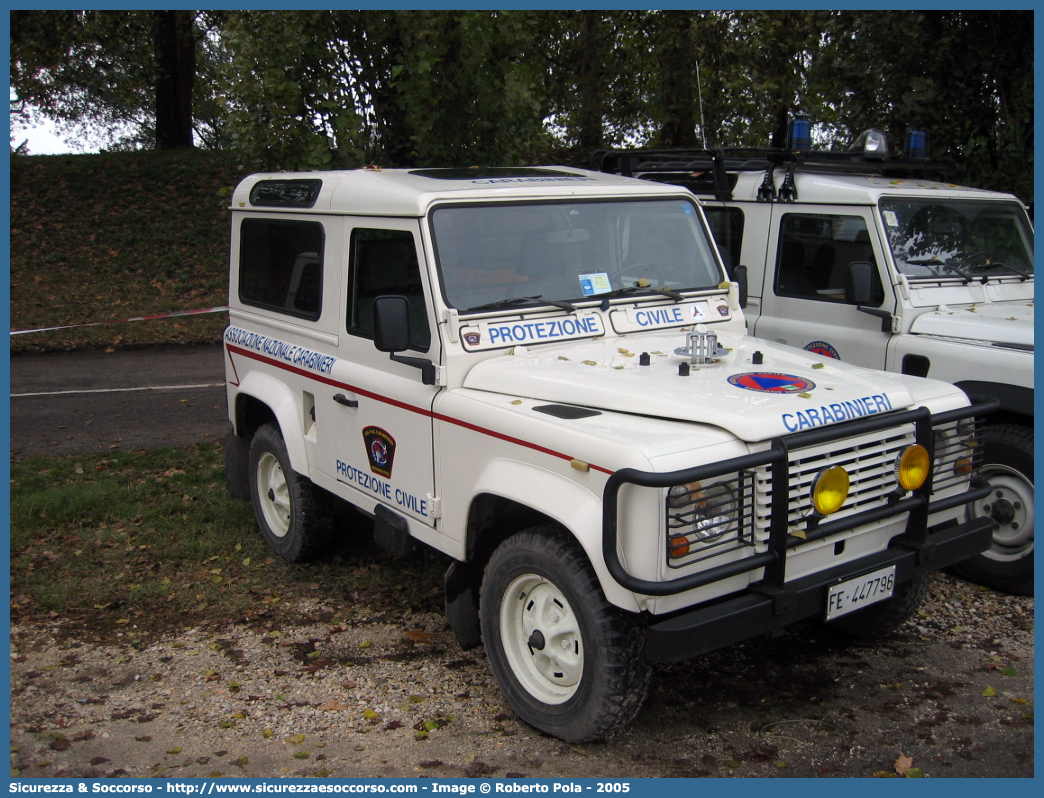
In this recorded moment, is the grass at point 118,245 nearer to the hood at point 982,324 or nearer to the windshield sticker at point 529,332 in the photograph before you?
the windshield sticker at point 529,332

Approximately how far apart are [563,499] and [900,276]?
328cm

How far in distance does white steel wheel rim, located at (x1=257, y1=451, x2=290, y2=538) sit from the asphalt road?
2926mm

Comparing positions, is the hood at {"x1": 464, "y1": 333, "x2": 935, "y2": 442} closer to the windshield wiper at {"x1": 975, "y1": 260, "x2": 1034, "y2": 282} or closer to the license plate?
the license plate

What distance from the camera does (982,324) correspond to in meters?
5.57

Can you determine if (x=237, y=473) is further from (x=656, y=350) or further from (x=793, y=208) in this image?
(x=793, y=208)

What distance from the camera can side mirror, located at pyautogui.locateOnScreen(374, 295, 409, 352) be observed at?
4223 mm

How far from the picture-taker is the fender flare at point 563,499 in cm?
346

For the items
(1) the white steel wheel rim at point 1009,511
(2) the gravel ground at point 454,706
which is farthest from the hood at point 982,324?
(2) the gravel ground at point 454,706

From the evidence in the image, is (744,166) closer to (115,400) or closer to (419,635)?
(419,635)

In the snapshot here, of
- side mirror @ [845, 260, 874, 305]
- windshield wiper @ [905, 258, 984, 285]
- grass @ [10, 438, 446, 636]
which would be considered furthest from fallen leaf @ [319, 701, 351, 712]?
windshield wiper @ [905, 258, 984, 285]

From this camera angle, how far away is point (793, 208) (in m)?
6.43

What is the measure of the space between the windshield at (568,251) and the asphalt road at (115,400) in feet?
17.1

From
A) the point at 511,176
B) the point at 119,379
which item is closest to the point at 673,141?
the point at 119,379

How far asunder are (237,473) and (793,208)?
419cm
